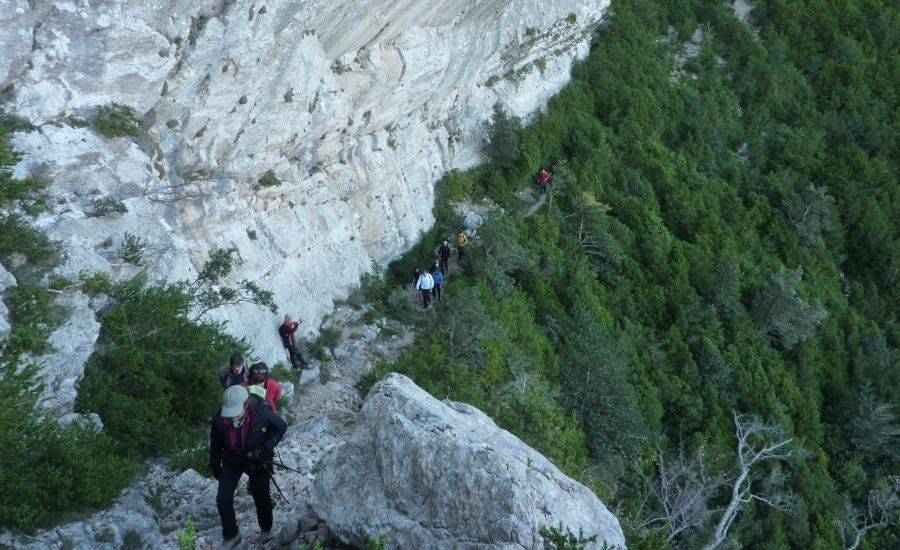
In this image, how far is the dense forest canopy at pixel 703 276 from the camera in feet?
47.2

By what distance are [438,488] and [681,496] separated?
31.8ft

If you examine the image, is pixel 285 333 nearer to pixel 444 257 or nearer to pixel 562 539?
pixel 444 257

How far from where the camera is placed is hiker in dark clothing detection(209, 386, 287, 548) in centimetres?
464

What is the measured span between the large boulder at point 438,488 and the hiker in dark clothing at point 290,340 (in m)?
6.37

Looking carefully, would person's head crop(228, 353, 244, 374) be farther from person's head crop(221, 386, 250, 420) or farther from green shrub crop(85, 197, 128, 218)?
green shrub crop(85, 197, 128, 218)

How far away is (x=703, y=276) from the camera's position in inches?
844

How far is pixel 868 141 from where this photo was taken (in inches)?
1061

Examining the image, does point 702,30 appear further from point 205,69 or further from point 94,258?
point 94,258

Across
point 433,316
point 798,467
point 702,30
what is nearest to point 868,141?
point 702,30

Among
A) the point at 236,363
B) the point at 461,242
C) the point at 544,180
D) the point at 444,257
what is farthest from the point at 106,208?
the point at 544,180

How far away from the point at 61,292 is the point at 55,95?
274cm

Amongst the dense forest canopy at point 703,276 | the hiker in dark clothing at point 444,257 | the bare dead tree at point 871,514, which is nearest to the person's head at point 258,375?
the dense forest canopy at point 703,276

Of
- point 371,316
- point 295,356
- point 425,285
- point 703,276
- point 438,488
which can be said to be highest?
point 438,488

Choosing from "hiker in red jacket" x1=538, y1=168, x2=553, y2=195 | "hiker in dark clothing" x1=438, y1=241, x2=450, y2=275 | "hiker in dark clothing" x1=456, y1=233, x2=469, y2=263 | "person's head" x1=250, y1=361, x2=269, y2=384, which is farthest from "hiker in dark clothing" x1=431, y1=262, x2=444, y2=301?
"person's head" x1=250, y1=361, x2=269, y2=384
